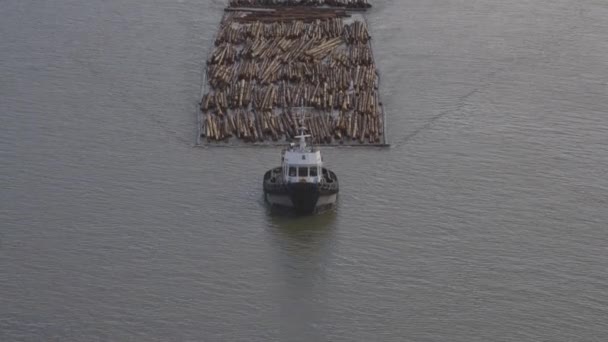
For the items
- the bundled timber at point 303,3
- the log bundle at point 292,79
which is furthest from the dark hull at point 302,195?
the bundled timber at point 303,3

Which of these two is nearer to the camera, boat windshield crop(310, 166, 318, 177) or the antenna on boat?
boat windshield crop(310, 166, 318, 177)

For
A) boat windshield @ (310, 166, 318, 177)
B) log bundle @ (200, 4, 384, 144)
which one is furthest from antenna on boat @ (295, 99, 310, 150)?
boat windshield @ (310, 166, 318, 177)

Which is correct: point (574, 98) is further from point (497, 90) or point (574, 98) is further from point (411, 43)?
point (411, 43)

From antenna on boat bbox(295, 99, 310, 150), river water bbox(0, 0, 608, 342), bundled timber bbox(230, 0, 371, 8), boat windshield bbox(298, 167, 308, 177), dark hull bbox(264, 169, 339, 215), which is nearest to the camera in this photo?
river water bbox(0, 0, 608, 342)

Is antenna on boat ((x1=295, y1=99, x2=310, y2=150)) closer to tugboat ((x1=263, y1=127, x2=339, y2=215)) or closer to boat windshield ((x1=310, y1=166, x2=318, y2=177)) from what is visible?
tugboat ((x1=263, y1=127, x2=339, y2=215))

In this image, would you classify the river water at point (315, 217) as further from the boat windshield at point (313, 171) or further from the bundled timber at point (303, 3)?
the bundled timber at point (303, 3)

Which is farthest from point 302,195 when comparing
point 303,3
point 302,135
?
point 303,3

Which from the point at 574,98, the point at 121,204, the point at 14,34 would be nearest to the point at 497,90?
the point at 574,98
